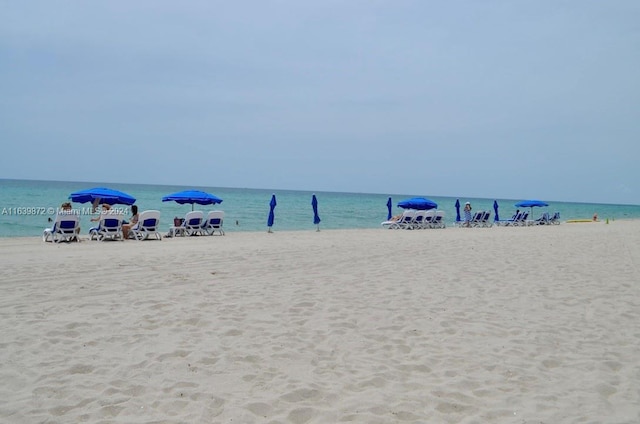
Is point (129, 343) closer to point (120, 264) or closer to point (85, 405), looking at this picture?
point (85, 405)

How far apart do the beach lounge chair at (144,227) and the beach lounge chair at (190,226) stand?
1317 millimetres

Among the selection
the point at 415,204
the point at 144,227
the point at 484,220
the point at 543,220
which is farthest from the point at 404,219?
the point at 543,220

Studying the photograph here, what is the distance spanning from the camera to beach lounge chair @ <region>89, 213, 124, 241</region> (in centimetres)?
1352

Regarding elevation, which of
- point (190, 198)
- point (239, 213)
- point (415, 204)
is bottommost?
point (239, 213)

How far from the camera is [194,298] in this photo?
5.88m

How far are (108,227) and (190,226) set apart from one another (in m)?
2.82

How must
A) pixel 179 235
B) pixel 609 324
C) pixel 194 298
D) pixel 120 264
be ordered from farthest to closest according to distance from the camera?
pixel 179 235, pixel 120 264, pixel 194 298, pixel 609 324

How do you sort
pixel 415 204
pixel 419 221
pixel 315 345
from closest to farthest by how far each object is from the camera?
1. pixel 315 345
2. pixel 419 221
3. pixel 415 204

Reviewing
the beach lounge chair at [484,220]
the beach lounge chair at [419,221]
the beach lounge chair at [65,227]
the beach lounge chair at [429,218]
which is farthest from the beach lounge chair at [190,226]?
the beach lounge chair at [484,220]

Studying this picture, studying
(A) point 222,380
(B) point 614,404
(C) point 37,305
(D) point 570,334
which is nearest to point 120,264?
(C) point 37,305

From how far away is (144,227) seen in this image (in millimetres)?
14086

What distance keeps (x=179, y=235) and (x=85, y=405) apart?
12.8m

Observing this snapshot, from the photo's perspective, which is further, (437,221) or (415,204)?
(415,204)

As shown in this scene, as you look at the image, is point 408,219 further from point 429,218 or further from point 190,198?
point 190,198
